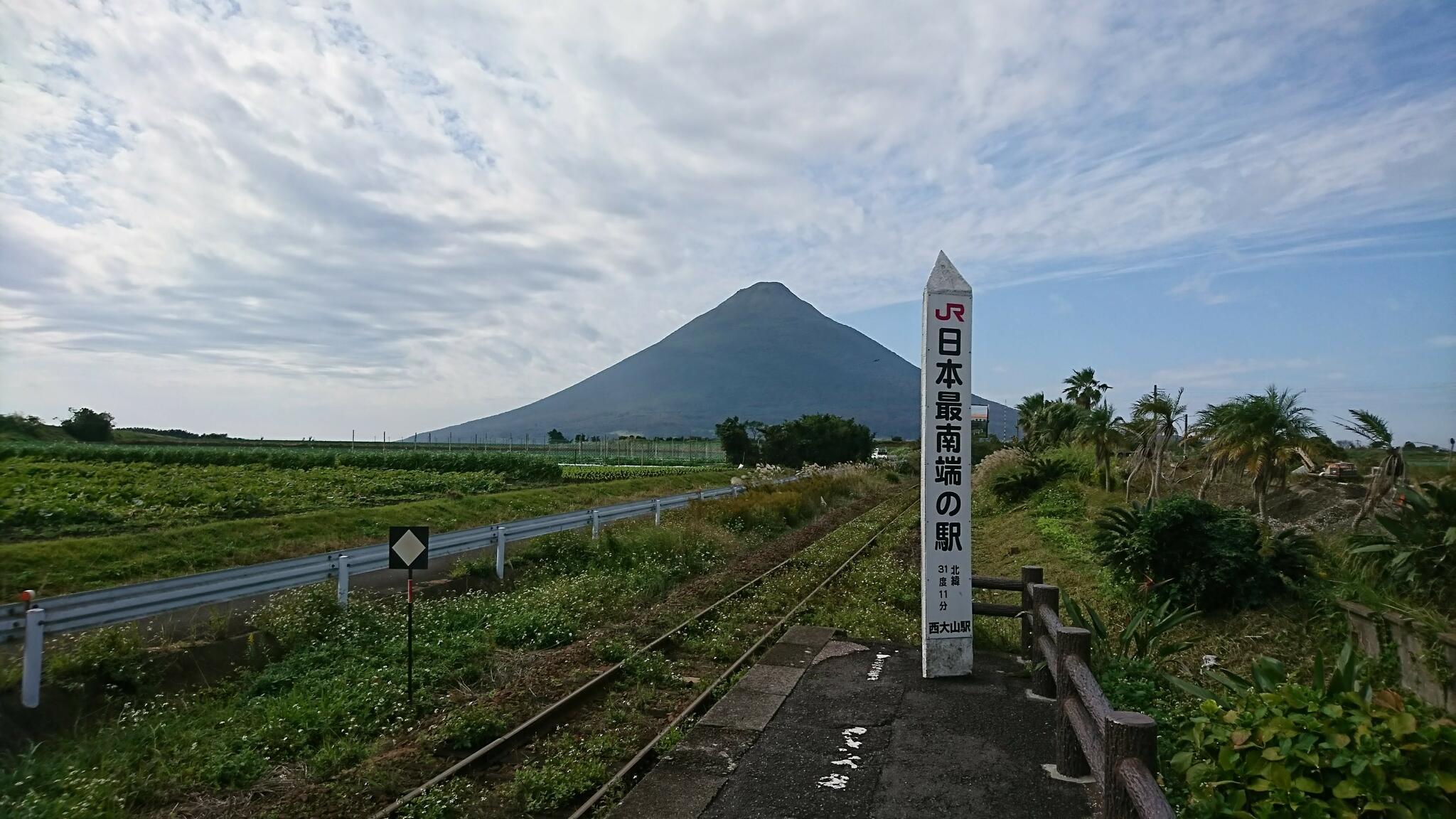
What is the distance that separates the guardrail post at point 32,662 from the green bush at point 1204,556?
969cm

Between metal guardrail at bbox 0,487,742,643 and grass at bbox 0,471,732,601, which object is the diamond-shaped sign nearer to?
metal guardrail at bbox 0,487,742,643

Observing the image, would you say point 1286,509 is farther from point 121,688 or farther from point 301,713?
point 121,688

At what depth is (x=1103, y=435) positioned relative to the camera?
738 inches

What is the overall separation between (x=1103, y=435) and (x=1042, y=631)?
13796mm

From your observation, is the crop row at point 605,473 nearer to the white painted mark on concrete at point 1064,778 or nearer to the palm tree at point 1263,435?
the palm tree at point 1263,435

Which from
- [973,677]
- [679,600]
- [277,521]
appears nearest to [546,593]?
[679,600]

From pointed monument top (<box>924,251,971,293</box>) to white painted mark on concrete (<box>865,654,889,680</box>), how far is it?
10.9 ft

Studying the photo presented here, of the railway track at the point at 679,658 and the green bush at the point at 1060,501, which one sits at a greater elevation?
the green bush at the point at 1060,501

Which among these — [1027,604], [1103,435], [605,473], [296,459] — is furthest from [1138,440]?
[296,459]

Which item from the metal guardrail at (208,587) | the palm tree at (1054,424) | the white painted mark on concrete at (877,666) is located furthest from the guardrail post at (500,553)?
the palm tree at (1054,424)

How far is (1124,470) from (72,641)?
19772mm

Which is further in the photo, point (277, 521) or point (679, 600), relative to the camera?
point (277, 521)

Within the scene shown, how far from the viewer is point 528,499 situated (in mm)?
24844

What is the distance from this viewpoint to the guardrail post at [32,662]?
20.6ft
